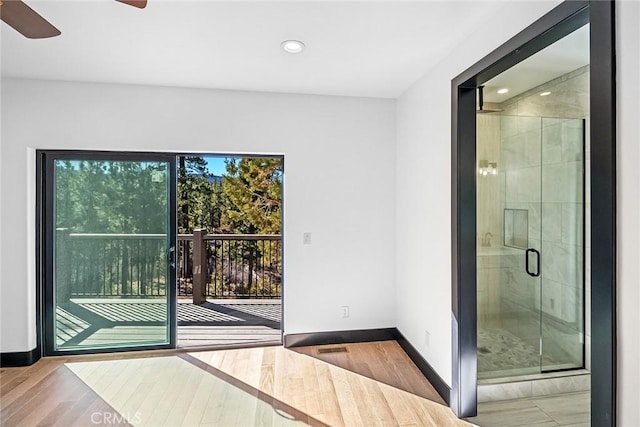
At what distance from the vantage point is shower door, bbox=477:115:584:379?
2.91 m

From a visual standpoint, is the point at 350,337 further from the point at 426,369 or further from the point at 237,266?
the point at 237,266

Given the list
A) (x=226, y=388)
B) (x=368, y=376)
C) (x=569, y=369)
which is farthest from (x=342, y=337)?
(x=569, y=369)

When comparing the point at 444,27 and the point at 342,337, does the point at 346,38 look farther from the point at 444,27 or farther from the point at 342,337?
the point at 342,337

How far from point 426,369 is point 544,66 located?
2587 mm

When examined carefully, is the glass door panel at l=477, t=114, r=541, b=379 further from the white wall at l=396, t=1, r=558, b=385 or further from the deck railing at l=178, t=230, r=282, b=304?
the deck railing at l=178, t=230, r=282, b=304

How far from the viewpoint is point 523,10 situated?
1.71m

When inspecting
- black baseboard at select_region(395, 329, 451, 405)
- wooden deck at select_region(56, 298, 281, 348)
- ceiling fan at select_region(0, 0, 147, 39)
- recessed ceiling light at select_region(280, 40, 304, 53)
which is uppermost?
recessed ceiling light at select_region(280, 40, 304, 53)

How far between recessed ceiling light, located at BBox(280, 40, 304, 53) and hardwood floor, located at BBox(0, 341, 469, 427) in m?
2.46

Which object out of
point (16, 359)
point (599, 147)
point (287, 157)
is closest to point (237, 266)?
point (287, 157)

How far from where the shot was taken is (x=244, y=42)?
7.50 feet

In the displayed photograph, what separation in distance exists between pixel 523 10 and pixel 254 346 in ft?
10.8

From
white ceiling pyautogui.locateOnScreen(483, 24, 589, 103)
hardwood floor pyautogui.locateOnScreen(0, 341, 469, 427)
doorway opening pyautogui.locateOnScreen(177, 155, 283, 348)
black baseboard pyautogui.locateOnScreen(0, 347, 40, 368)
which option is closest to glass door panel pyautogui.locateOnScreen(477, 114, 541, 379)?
white ceiling pyautogui.locateOnScreen(483, 24, 589, 103)
